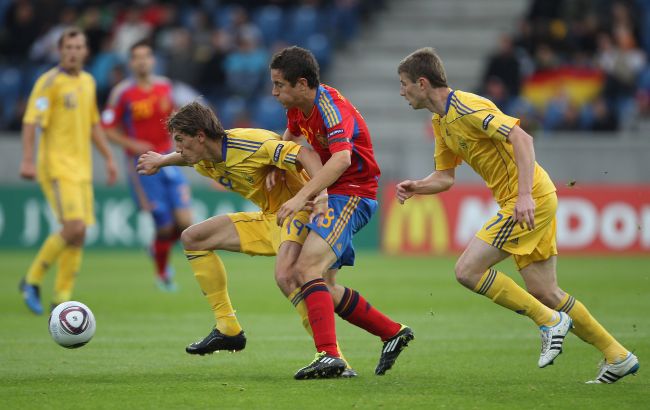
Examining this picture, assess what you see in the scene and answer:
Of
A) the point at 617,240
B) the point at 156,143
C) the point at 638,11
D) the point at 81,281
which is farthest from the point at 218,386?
the point at 638,11

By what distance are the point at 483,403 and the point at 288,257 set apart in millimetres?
1592

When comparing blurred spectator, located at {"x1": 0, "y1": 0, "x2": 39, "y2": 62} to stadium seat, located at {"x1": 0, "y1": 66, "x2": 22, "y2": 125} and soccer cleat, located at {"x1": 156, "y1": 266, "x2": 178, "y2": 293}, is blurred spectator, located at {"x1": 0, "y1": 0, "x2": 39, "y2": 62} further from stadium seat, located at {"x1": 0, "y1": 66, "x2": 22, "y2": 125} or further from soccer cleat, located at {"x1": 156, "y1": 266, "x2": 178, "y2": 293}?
soccer cleat, located at {"x1": 156, "y1": 266, "x2": 178, "y2": 293}

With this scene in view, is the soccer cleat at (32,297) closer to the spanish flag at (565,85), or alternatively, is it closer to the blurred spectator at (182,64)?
the blurred spectator at (182,64)

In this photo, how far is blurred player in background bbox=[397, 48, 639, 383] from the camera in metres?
6.62

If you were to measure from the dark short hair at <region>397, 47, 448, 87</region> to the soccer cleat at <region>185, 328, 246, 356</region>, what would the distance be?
200 centimetres

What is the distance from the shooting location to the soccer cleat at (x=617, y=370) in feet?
21.9

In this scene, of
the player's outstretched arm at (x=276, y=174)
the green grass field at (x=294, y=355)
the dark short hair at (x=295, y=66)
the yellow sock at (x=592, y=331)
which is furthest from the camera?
the player's outstretched arm at (x=276, y=174)

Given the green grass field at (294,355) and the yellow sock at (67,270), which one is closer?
the green grass field at (294,355)

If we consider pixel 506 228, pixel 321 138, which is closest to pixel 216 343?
pixel 321 138

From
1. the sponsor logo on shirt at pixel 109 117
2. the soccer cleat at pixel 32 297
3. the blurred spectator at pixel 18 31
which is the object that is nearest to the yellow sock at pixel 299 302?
the soccer cleat at pixel 32 297

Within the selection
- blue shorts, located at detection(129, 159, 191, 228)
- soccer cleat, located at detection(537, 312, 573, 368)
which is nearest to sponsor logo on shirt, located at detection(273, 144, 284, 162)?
soccer cleat, located at detection(537, 312, 573, 368)

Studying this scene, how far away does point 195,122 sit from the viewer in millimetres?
6910

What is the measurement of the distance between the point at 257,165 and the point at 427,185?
1.14 m

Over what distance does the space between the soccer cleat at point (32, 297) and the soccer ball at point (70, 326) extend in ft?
11.1
